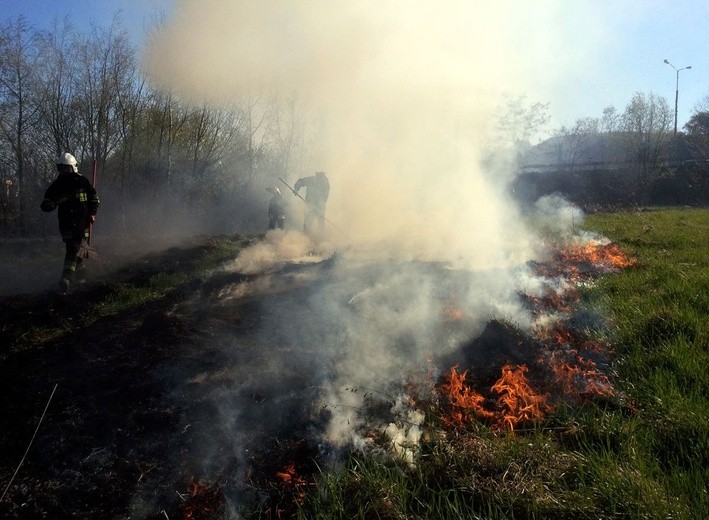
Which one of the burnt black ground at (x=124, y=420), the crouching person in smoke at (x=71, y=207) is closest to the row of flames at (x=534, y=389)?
the burnt black ground at (x=124, y=420)

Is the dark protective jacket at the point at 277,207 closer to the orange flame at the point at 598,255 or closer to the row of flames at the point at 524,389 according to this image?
the orange flame at the point at 598,255

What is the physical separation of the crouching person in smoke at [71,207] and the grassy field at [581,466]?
6.29m

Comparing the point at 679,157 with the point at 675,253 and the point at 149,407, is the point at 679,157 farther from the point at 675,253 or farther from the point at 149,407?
the point at 149,407

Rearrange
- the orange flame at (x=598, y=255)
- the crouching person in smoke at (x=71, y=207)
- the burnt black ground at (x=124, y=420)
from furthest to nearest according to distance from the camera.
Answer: the orange flame at (x=598, y=255), the crouching person in smoke at (x=71, y=207), the burnt black ground at (x=124, y=420)

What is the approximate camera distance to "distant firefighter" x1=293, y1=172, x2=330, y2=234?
526 inches

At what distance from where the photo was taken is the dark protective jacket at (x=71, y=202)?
7.07 meters

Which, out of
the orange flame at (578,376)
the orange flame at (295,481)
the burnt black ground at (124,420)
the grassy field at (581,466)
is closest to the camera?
the grassy field at (581,466)

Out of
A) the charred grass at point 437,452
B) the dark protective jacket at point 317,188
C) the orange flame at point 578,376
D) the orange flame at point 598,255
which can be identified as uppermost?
the dark protective jacket at point 317,188

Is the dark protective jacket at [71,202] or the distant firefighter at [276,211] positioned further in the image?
the distant firefighter at [276,211]

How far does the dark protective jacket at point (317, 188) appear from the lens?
13359 millimetres

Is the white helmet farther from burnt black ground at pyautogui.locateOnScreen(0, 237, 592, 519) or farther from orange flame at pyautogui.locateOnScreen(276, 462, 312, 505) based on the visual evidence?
orange flame at pyautogui.locateOnScreen(276, 462, 312, 505)

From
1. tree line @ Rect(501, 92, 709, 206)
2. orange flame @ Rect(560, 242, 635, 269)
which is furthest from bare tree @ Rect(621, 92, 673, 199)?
orange flame @ Rect(560, 242, 635, 269)

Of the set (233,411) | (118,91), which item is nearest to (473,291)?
(233,411)

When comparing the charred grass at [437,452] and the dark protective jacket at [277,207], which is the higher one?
the dark protective jacket at [277,207]
